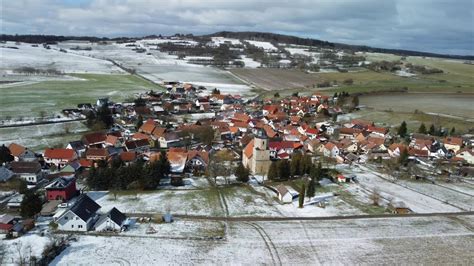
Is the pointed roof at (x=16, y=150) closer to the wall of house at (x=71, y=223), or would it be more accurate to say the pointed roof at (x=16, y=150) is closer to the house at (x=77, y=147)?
the house at (x=77, y=147)

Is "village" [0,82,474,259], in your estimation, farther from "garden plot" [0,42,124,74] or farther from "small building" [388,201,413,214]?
"garden plot" [0,42,124,74]

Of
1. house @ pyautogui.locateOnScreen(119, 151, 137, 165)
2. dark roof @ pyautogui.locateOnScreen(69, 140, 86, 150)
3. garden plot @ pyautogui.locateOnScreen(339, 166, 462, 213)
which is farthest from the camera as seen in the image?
dark roof @ pyautogui.locateOnScreen(69, 140, 86, 150)

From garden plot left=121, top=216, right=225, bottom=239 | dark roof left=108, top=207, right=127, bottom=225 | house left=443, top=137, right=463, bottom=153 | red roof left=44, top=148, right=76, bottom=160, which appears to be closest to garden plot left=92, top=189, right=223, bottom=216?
garden plot left=121, top=216, right=225, bottom=239

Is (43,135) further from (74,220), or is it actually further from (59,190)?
(74,220)

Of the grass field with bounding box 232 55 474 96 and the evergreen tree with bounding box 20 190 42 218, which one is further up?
the grass field with bounding box 232 55 474 96

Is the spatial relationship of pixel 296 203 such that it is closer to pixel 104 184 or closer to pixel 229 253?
pixel 229 253

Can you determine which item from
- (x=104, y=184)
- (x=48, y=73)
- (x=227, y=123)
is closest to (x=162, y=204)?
(x=104, y=184)

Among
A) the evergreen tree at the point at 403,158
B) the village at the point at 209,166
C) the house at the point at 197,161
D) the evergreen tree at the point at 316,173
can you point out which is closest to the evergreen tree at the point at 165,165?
the village at the point at 209,166

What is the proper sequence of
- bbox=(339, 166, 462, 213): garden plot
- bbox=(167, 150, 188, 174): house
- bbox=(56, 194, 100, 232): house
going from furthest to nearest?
bbox=(167, 150, 188, 174): house → bbox=(339, 166, 462, 213): garden plot → bbox=(56, 194, 100, 232): house
